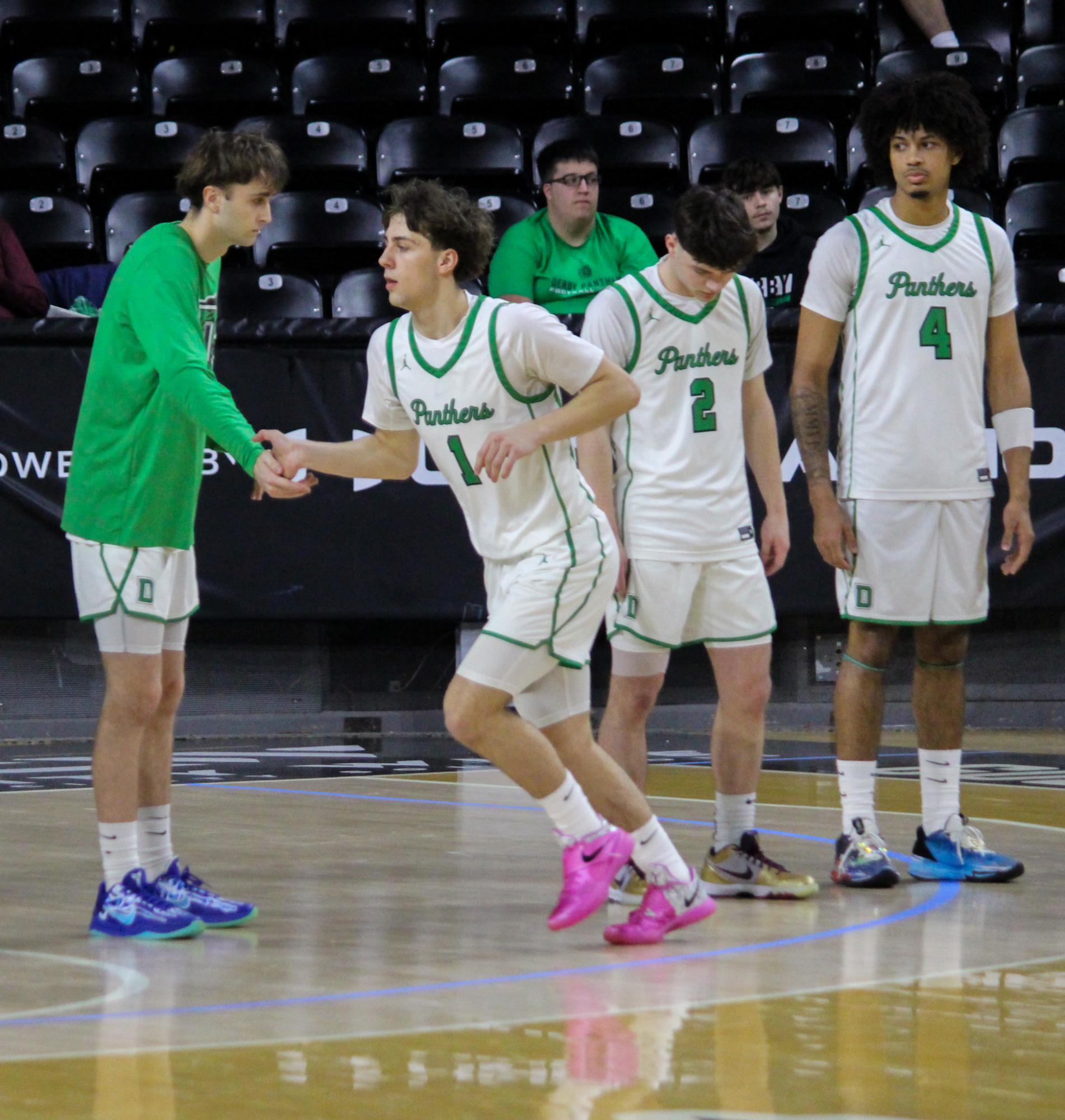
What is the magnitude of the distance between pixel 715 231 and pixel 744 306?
13.8 inches

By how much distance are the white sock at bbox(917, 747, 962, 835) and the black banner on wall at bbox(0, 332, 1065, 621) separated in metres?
3.26

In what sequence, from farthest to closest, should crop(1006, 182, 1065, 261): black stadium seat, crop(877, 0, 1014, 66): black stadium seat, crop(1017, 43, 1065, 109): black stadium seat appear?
1. crop(877, 0, 1014, 66): black stadium seat
2. crop(1017, 43, 1065, 109): black stadium seat
3. crop(1006, 182, 1065, 261): black stadium seat

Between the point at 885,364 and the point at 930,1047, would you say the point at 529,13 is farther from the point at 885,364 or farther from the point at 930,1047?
the point at 930,1047

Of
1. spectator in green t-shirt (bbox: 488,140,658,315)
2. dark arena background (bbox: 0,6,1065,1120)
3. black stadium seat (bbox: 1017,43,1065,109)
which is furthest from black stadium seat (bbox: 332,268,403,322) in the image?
black stadium seat (bbox: 1017,43,1065,109)

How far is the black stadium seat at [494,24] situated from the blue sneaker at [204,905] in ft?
26.5

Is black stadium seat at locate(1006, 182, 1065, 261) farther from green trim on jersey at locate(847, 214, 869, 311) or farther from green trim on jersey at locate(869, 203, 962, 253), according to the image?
green trim on jersey at locate(847, 214, 869, 311)

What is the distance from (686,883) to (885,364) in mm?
1630

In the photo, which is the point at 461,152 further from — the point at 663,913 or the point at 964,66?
the point at 663,913

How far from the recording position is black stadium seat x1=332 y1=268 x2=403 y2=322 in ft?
30.5

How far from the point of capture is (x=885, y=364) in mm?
4844

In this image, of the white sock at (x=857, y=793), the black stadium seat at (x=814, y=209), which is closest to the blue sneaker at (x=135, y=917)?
the white sock at (x=857, y=793)

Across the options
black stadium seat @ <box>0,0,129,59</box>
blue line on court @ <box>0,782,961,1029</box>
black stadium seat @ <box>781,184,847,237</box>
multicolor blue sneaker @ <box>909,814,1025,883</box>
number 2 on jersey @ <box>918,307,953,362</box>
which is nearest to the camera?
blue line on court @ <box>0,782,961,1029</box>

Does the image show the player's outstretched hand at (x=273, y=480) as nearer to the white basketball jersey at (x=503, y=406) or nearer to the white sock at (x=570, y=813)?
the white basketball jersey at (x=503, y=406)

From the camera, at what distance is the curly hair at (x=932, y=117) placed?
4.75 m
